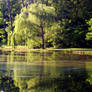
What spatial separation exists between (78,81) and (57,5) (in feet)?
113

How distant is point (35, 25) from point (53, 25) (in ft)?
8.08

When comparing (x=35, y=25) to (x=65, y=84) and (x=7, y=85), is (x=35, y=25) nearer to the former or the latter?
(x=65, y=84)

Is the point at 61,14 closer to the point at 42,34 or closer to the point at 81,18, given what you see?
the point at 81,18

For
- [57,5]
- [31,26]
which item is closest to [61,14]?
[57,5]

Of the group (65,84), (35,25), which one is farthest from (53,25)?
(65,84)

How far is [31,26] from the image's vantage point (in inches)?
1559

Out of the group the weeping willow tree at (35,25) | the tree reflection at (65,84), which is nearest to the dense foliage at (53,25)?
the weeping willow tree at (35,25)

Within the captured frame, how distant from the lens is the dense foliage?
3934cm

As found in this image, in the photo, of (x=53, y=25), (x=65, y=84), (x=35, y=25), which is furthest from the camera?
(x=53, y=25)

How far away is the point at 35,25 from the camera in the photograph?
131 ft

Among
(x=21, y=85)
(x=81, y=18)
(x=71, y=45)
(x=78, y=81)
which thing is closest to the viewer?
(x=21, y=85)

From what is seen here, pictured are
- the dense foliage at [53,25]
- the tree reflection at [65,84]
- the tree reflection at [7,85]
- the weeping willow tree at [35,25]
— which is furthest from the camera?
the dense foliage at [53,25]

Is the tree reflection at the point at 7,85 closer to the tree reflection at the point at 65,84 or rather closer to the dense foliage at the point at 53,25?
the tree reflection at the point at 65,84

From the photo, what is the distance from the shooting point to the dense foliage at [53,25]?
39.3 m
